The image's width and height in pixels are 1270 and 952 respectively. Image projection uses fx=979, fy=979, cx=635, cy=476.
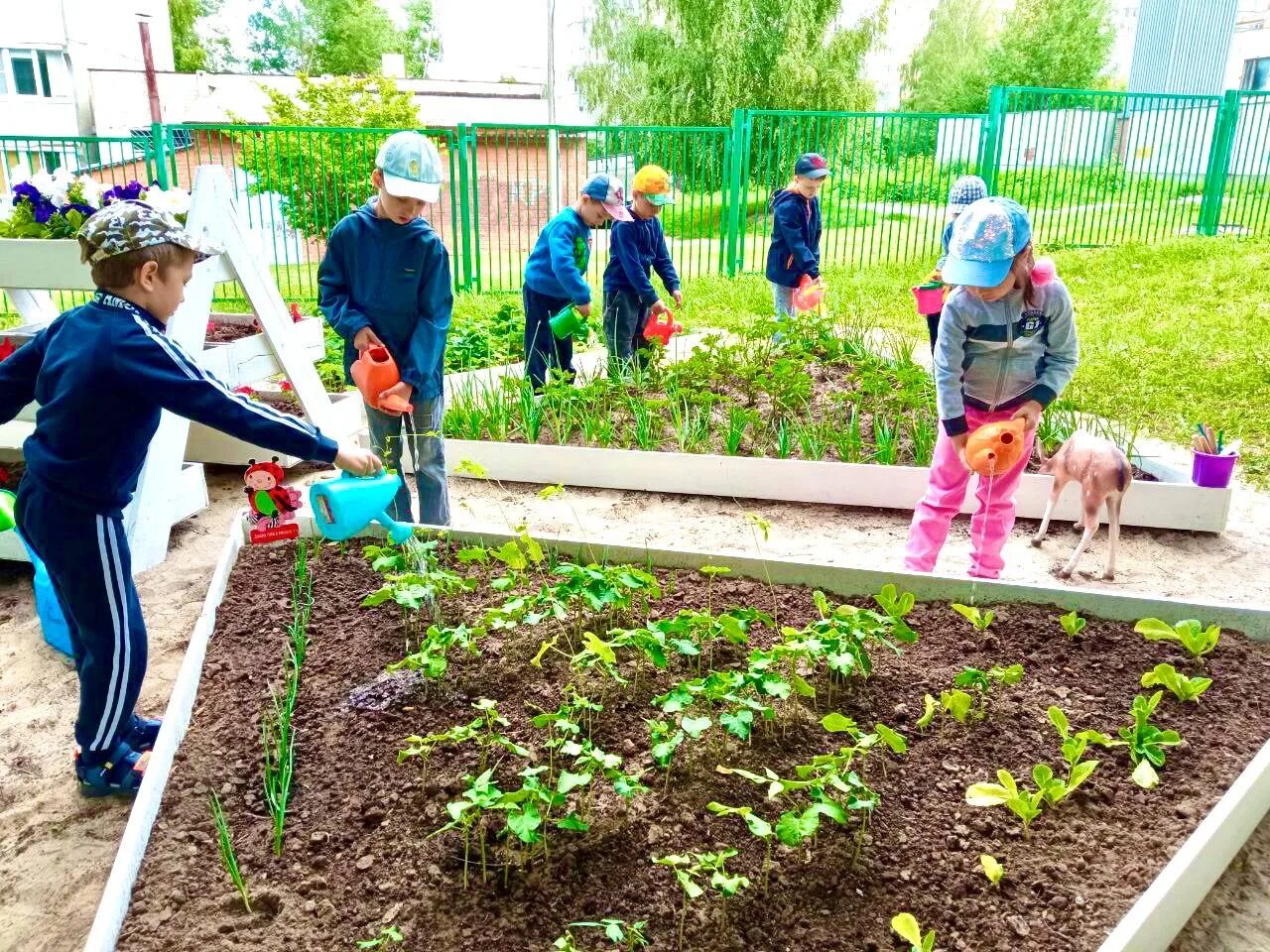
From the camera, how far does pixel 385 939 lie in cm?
175

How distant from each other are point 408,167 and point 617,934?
8.68 ft

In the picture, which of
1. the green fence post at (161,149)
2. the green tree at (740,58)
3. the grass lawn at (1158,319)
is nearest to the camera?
the grass lawn at (1158,319)

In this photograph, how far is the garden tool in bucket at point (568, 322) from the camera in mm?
5023

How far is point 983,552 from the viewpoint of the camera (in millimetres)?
3414

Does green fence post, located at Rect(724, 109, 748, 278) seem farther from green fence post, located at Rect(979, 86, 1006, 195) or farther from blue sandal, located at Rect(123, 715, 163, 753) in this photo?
blue sandal, located at Rect(123, 715, 163, 753)

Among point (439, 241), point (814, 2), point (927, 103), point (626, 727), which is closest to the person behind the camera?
point (626, 727)

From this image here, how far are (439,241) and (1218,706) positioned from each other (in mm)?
2838

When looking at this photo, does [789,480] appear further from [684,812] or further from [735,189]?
[735,189]

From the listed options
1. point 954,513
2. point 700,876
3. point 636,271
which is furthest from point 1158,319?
point 700,876

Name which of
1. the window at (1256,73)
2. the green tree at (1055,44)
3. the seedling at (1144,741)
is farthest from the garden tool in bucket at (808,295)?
the green tree at (1055,44)

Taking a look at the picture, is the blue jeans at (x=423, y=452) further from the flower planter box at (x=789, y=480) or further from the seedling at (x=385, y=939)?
the seedling at (x=385, y=939)

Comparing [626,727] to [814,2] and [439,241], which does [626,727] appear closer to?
[439,241]

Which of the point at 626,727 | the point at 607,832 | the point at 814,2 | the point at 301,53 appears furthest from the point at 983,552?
the point at 301,53

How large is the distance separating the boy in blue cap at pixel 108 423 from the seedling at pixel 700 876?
1.24 m
